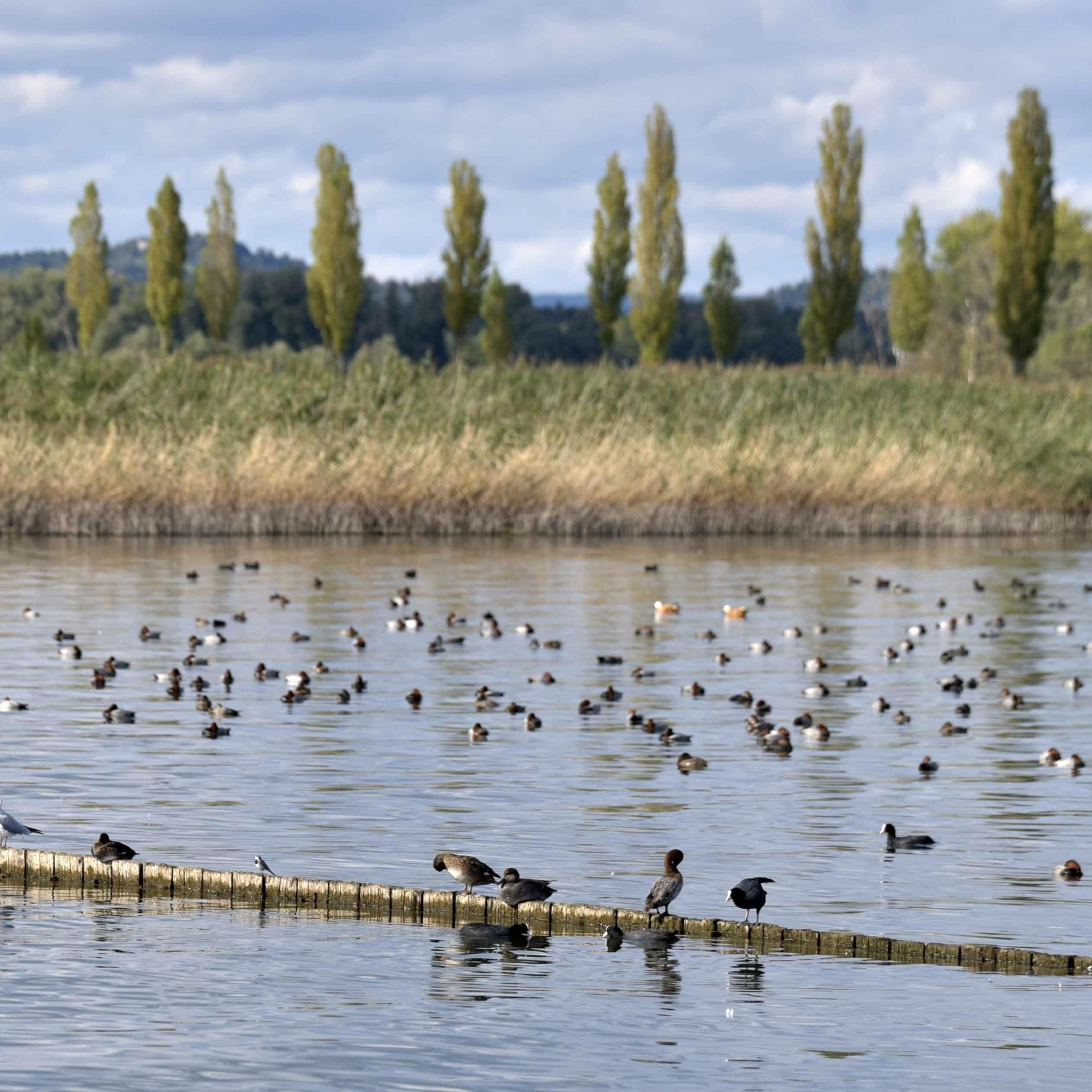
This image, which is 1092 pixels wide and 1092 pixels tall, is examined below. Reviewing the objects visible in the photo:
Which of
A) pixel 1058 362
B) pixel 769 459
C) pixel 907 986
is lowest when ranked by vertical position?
pixel 907 986

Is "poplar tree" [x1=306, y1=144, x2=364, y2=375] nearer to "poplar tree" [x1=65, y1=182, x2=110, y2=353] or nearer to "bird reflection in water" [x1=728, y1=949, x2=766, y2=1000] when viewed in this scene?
"poplar tree" [x1=65, y1=182, x2=110, y2=353]

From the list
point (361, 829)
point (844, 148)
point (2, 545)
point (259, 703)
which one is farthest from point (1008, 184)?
point (361, 829)

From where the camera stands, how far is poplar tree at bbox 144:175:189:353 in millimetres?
120688

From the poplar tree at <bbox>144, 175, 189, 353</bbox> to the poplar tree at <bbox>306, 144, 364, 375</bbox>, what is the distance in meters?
11.2

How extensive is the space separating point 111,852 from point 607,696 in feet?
41.7

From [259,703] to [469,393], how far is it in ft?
114

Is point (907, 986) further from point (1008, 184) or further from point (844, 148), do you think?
point (844, 148)

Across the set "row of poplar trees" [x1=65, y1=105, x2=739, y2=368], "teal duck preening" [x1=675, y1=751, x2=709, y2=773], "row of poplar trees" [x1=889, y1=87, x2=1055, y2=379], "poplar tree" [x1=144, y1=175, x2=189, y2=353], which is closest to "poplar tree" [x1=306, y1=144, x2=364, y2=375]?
"row of poplar trees" [x1=65, y1=105, x2=739, y2=368]

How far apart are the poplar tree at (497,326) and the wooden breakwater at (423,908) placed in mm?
113562

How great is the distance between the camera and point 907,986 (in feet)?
42.3

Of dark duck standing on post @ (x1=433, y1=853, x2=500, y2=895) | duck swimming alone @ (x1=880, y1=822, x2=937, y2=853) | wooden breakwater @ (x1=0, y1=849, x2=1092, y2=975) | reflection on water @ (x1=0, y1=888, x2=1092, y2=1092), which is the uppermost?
dark duck standing on post @ (x1=433, y1=853, x2=500, y2=895)

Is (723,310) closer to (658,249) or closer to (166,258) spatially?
(658,249)

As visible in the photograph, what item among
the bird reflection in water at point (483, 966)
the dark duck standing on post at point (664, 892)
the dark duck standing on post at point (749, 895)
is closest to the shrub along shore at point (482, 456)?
the bird reflection in water at point (483, 966)

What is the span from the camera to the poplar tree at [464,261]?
110m
